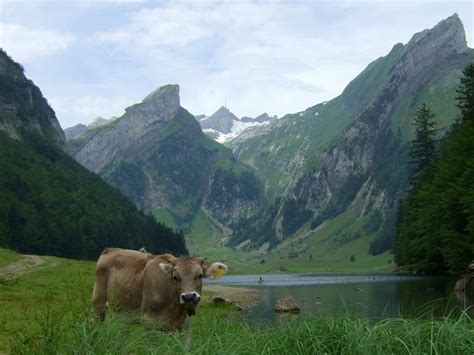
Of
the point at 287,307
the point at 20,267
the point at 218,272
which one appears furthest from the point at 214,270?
the point at 20,267

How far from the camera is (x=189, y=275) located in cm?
1311

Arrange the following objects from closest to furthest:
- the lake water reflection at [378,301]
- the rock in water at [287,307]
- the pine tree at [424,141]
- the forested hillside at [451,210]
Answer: the lake water reflection at [378,301] → the rock in water at [287,307] → the forested hillside at [451,210] → the pine tree at [424,141]

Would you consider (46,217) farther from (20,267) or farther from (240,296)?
(20,267)

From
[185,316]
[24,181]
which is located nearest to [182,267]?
[185,316]

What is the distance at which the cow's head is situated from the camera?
12.5 meters

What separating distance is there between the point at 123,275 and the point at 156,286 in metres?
1.89

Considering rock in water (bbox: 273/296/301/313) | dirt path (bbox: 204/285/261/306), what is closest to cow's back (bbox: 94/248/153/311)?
rock in water (bbox: 273/296/301/313)

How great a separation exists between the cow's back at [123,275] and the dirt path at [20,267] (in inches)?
1216

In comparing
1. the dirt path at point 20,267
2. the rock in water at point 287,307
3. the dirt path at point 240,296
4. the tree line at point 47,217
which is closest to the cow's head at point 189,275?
the rock in water at point 287,307

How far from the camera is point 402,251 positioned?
4045 inches

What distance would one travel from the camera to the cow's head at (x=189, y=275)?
1245cm

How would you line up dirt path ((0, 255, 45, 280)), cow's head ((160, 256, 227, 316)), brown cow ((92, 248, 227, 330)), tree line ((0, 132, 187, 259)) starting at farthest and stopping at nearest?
tree line ((0, 132, 187, 259)) < dirt path ((0, 255, 45, 280)) < brown cow ((92, 248, 227, 330)) < cow's head ((160, 256, 227, 316))

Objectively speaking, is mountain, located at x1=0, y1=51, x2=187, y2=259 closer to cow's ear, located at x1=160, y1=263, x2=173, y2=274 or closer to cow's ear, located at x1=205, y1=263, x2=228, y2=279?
cow's ear, located at x1=160, y1=263, x2=173, y2=274

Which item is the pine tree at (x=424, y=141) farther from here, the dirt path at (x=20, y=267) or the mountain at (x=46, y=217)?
the mountain at (x=46, y=217)
